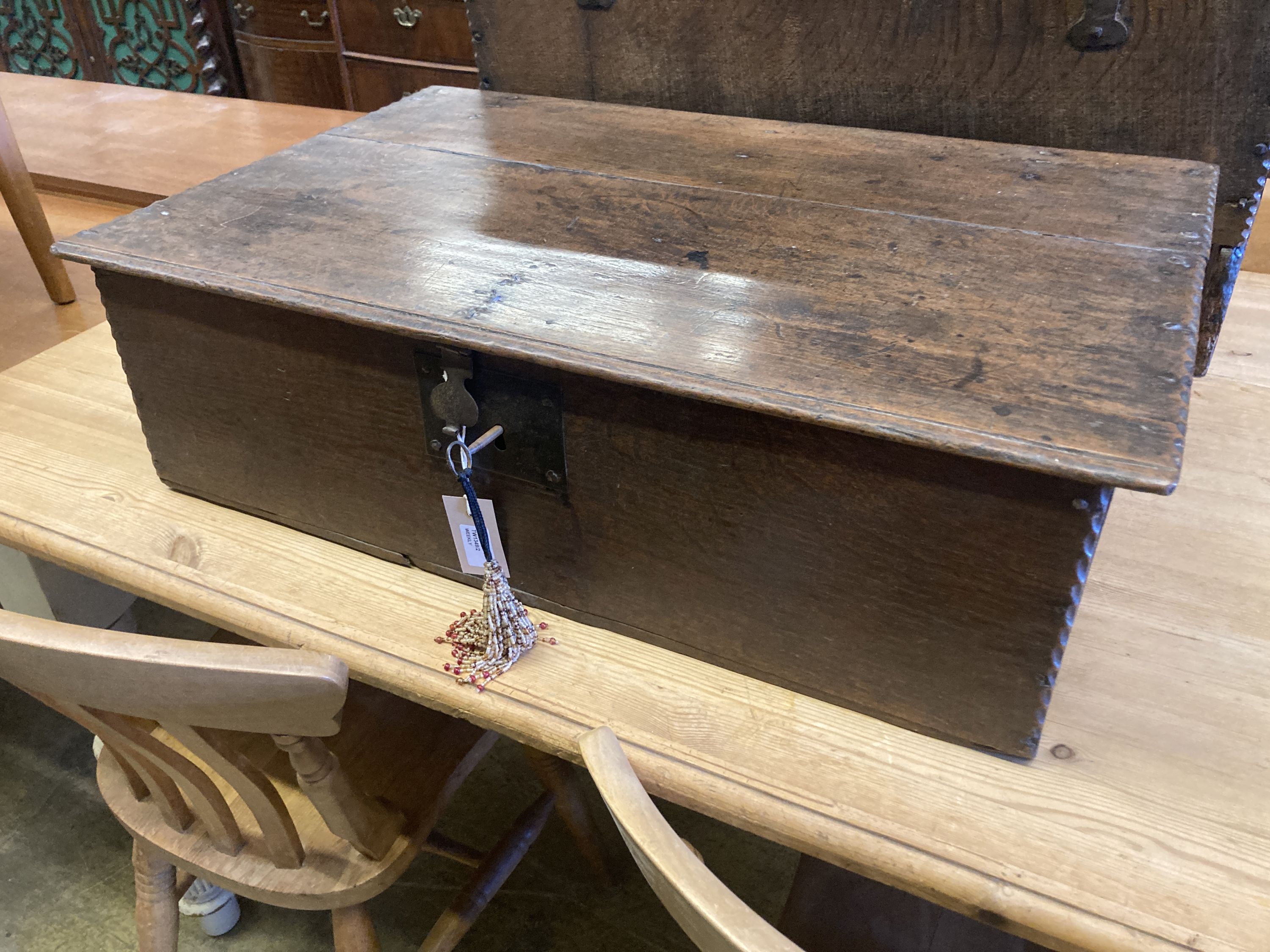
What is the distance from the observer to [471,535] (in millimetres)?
817

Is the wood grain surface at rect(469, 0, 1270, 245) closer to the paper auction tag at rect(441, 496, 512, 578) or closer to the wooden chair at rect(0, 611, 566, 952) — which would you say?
the paper auction tag at rect(441, 496, 512, 578)

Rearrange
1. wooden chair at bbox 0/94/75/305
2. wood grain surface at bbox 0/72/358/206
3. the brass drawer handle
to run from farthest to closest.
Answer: the brass drawer handle
wood grain surface at bbox 0/72/358/206
wooden chair at bbox 0/94/75/305

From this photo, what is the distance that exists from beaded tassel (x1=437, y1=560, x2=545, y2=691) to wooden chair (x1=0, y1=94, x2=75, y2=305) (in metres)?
1.26

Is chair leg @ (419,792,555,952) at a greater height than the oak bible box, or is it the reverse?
the oak bible box

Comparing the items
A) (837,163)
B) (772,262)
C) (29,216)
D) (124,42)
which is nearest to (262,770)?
(772,262)

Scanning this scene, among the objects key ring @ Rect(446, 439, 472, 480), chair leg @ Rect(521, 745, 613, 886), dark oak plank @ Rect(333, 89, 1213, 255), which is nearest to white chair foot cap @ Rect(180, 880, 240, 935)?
chair leg @ Rect(521, 745, 613, 886)

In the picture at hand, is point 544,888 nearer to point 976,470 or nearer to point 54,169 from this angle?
point 976,470

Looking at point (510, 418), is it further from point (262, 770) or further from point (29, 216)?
point (29, 216)

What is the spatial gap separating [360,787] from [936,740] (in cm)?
58

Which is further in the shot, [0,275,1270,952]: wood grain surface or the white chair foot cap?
the white chair foot cap

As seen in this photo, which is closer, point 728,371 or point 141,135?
point 728,371

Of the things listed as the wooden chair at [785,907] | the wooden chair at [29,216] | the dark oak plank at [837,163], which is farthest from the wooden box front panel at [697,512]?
the wooden chair at [29,216]

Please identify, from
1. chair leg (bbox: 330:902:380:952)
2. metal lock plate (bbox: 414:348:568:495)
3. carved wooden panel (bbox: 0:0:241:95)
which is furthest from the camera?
carved wooden panel (bbox: 0:0:241:95)

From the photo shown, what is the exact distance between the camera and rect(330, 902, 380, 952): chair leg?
3.18 ft
